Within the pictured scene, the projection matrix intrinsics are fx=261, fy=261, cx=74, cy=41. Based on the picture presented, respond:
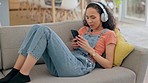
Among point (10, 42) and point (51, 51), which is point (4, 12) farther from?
point (51, 51)

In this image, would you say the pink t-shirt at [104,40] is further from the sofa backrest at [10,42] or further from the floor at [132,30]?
the floor at [132,30]

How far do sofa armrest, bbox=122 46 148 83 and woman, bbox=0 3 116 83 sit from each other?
17 centimetres

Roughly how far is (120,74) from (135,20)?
4325 mm

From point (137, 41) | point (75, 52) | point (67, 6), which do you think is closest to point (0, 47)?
point (75, 52)

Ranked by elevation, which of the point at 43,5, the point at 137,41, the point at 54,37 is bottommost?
the point at 137,41

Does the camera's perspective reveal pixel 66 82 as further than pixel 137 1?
No

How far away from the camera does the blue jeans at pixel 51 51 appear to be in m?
1.78

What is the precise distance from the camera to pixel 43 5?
15.6ft

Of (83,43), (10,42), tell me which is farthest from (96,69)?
(10,42)

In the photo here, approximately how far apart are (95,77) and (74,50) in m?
0.39

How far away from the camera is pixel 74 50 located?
7.15ft

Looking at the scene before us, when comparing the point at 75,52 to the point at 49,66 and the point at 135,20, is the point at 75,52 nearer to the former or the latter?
Answer: the point at 49,66

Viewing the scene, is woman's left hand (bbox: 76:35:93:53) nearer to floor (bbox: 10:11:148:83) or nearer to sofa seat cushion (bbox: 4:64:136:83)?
sofa seat cushion (bbox: 4:64:136:83)

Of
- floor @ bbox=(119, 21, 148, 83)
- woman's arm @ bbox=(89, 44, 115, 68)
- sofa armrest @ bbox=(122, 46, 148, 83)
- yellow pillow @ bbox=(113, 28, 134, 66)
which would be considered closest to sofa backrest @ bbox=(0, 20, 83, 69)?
woman's arm @ bbox=(89, 44, 115, 68)
